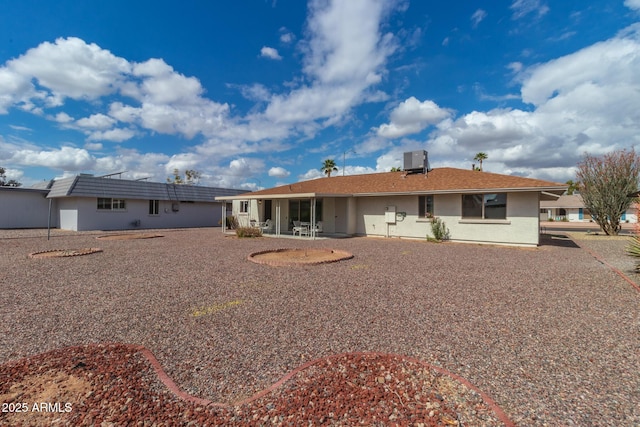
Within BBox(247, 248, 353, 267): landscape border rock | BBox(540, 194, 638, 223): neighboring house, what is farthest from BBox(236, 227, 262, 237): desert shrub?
BBox(540, 194, 638, 223): neighboring house

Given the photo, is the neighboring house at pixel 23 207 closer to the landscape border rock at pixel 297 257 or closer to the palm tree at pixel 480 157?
the landscape border rock at pixel 297 257

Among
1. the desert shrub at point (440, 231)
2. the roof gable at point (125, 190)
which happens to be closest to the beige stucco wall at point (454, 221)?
the desert shrub at point (440, 231)

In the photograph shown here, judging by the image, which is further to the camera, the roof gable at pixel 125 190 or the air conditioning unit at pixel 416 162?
the roof gable at pixel 125 190

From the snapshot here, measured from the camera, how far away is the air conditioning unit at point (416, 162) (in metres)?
19.3

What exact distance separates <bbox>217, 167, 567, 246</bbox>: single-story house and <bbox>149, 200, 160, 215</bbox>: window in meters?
10.1

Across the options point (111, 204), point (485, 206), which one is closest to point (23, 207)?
point (111, 204)

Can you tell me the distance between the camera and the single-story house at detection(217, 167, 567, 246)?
1388 centimetres

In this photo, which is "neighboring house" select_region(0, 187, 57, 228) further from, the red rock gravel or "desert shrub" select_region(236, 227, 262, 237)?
the red rock gravel

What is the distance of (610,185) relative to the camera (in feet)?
68.5

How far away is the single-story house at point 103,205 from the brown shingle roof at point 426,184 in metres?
8.05

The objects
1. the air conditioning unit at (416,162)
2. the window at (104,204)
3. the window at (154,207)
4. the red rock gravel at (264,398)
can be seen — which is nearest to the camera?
the red rock gravel at (264,398)

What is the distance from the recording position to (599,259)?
425 inches

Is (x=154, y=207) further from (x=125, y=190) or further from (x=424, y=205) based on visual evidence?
(x=424, y=205)

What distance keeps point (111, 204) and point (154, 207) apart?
3.25m
